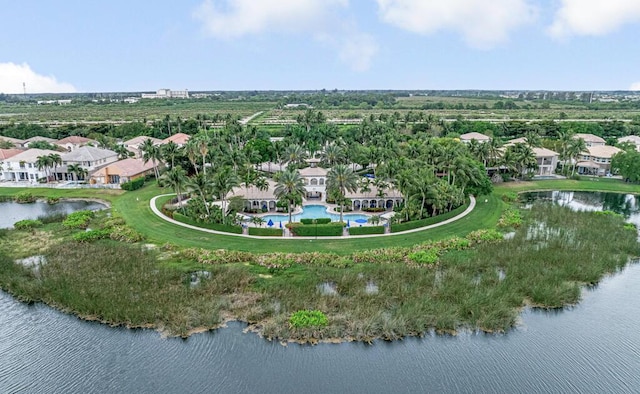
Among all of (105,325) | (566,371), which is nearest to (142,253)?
(105,325)

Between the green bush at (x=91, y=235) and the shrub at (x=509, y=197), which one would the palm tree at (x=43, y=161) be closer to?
the green bush at (x=91, y=235)

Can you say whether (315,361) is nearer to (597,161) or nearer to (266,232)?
(266,232)

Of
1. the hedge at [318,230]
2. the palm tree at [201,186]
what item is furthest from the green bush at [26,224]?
the hedge at [318,230]

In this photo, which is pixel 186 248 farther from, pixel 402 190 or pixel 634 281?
pixel 634 281

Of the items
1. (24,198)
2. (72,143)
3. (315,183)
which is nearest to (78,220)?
(24,198)

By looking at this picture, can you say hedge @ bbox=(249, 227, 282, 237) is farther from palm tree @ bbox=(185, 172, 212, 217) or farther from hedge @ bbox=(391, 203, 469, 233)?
hedge @ bbox=(391, 203, 469, 233)
